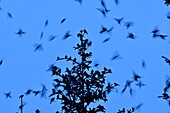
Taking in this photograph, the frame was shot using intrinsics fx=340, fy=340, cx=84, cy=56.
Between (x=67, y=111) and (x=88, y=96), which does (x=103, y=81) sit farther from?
(x=67, y=111)

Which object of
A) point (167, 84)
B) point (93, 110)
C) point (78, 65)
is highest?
point (78, 65)

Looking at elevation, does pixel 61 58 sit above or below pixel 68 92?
above

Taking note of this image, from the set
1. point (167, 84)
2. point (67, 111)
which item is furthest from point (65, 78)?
point (167, 84)

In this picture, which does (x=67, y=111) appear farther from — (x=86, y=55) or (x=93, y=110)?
(x=86, y=55)

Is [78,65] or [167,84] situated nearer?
[167,84]

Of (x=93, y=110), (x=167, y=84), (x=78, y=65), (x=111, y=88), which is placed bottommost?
(x=167, y=84)

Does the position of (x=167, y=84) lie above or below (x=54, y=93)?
below

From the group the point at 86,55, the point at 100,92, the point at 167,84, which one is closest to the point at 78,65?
the point at 86,55

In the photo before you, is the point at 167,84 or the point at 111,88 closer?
the point at 167,84
